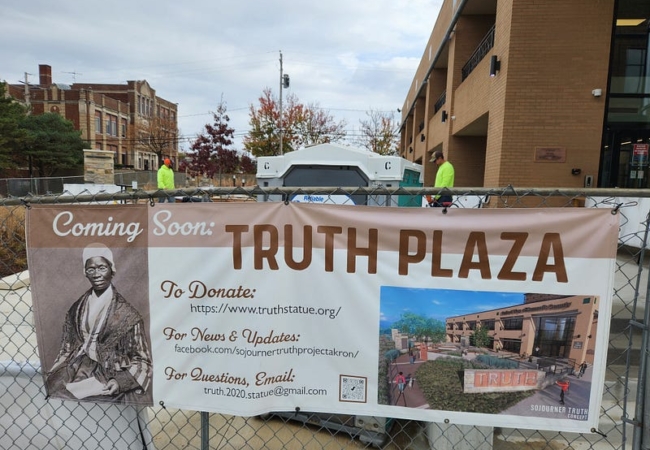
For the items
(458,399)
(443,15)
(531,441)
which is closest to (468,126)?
(443,15)

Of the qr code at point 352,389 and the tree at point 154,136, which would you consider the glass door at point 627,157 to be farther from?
the tree at point 154,136

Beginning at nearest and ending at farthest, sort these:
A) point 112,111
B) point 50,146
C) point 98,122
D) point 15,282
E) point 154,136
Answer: point 15,282
point 50,146
point 98,122
point 112,111
point 154,136

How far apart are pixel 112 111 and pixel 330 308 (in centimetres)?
6129

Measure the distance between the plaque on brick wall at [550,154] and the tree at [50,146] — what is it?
43.0m

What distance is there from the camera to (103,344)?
7.22 ft

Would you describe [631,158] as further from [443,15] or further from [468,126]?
[443,15]

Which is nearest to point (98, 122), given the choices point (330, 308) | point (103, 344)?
point (103, 344)

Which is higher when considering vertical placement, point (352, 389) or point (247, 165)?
point (247, 165)

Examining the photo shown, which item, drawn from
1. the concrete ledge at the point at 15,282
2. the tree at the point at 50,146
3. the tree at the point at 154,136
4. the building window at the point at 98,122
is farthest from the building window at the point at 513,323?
the tree at the point at 154,136

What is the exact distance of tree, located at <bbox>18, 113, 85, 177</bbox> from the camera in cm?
3959

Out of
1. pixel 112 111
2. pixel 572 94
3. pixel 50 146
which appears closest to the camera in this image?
pixel 572 94

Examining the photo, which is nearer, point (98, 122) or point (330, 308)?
point (330, 308)

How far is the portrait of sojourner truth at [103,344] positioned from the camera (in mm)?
2180

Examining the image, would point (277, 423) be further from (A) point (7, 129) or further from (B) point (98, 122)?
(B) point (98, 122)
